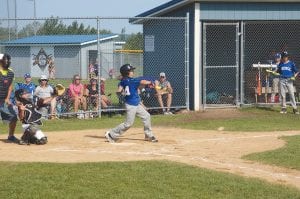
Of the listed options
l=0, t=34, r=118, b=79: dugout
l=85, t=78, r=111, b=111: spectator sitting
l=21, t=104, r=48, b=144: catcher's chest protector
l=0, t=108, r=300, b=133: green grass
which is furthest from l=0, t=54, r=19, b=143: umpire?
l=0, t=34, r=118, b=79: dugout

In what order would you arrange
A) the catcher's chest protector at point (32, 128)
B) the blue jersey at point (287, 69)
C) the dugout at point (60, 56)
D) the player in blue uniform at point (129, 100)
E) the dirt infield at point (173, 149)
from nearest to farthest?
1. the dirt infield at point (173, 149)
2. the catcher's chest protector at point (32, 128)
3. the player in blue uniform at point (129, 100)
4. the blue jersey at point (287, 69)
5. the dugout at point (60, 56)

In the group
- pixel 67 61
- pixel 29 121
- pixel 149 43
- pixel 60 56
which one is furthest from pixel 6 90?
pixel 67 61

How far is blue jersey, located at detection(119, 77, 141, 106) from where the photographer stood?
11.3 m

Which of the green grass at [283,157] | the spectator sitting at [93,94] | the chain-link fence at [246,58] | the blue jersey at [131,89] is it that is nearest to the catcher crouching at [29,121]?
the blue jersey at [131,89]

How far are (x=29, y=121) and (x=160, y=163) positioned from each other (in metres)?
3.61

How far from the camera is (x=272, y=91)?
18.6 meters

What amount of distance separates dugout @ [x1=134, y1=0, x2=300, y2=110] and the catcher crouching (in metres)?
7.07

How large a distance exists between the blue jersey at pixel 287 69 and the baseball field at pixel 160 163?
8.25 feet

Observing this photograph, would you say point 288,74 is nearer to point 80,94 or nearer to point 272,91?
point 272,91

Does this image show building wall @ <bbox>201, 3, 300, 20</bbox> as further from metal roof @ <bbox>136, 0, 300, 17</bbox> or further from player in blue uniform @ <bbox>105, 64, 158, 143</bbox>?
player in blue uniform @ <bbox>105, 64, 158, 143</bbox>

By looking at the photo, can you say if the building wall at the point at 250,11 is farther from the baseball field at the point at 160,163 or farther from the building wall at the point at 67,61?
the building wall at the point at 67,61

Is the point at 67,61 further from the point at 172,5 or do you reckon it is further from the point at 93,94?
the point at 93,94

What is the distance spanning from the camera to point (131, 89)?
1132 centimetres

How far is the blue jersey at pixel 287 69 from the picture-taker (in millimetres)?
16703
